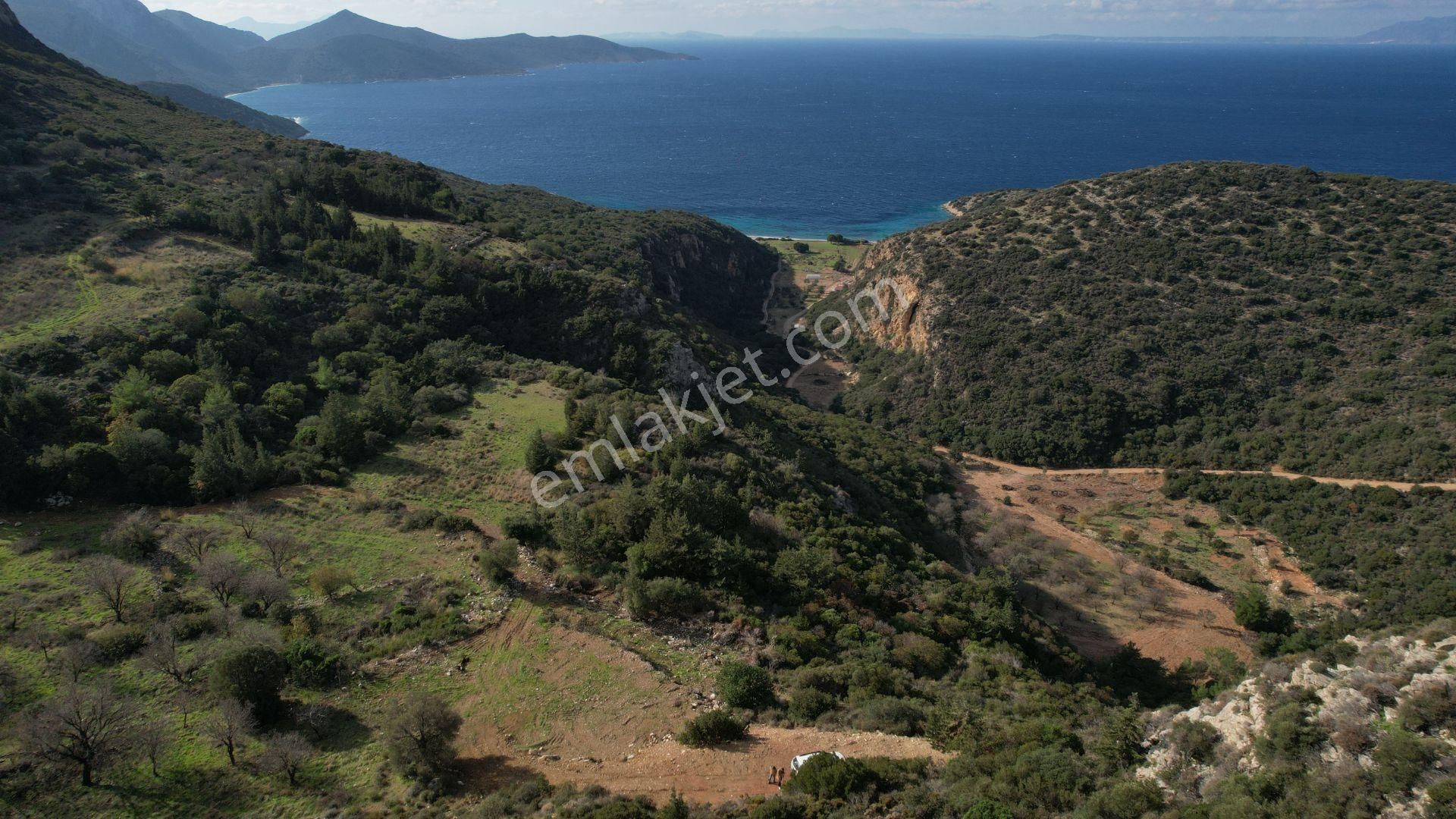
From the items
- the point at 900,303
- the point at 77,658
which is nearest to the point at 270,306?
the point at 77,658

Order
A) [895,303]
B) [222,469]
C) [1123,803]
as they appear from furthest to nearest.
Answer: [895,303]
[222,469]
[1123,803]

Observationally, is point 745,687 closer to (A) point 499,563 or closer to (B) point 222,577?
(A) point 499,563

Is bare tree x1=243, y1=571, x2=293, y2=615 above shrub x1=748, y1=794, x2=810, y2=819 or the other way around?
above

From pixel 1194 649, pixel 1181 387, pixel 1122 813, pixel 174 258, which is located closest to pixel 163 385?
pixel 174 258

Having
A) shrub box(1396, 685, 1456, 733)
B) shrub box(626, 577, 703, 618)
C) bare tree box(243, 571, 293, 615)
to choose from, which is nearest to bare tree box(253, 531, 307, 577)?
bare tree box(243, 571, 293, 615)

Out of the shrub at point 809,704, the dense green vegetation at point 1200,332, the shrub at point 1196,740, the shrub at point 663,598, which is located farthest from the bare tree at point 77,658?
the dense green vegetation at point 1200,332

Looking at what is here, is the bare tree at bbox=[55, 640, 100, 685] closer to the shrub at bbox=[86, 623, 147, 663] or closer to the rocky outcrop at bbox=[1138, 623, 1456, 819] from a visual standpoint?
the shrub at bbox=[86, 623, 147, 663]

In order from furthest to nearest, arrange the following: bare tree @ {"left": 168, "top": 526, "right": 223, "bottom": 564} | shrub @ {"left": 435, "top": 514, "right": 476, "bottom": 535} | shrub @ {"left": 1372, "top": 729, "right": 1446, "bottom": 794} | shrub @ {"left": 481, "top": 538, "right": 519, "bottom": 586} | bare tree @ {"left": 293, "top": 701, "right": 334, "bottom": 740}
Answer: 1. shrub @ {"left": 435, "top": 514, "right": 476, "bottom": 535}
2. shrub @ {"left": 481, "top": 538, "right": 519, "bottom": 586}
3. bare tree @ {"left": 168, "top": 526, "right": 223, "bottom": 564}
4. bare tree @ {"left": 293, "top": 701, "right": 334, "bottom": 740}
5. shrub @ {"left": 1372, "top": 729, "right": 1446, "bottom": 794}
